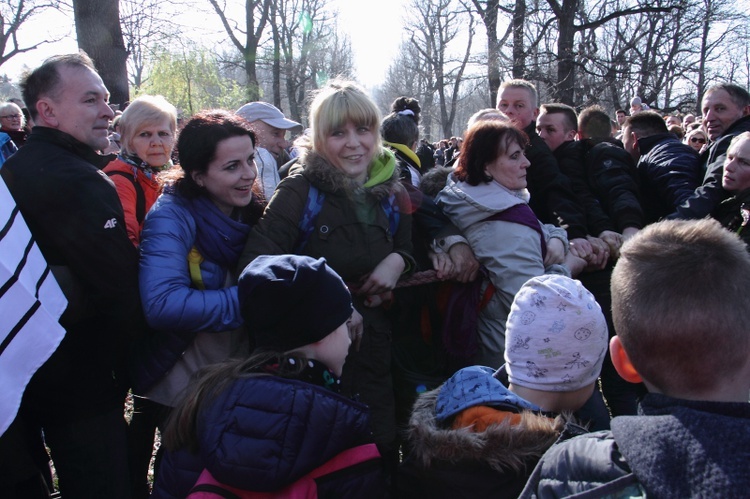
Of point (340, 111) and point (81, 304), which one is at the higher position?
point (340, 111)

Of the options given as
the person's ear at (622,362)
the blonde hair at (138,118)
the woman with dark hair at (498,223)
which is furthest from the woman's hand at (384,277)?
the blonde hair at (138,118)

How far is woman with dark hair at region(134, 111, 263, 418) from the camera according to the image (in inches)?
87.0

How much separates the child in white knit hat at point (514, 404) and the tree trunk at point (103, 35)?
702 centimetres

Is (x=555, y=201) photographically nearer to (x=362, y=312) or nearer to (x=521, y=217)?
(x=521, y=217)

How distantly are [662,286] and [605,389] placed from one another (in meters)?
2.51

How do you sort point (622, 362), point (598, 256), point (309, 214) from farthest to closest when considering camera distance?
1. point (598, 256)
2. point (309, 214)
3. point (622, 362)

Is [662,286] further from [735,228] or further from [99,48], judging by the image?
[99,48]

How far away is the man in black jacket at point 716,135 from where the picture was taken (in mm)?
3209

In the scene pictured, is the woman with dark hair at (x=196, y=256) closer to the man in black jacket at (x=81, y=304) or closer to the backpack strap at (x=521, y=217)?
the man in black jacket at (x=81, y=304)

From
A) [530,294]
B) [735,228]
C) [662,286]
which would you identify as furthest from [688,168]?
[662,286]

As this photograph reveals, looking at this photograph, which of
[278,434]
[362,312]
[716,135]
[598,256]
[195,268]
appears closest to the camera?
[278,434]

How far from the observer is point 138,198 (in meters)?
2.87

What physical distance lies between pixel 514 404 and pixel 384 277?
104cm

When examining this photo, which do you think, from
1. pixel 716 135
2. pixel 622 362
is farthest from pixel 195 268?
pixel 716 135
